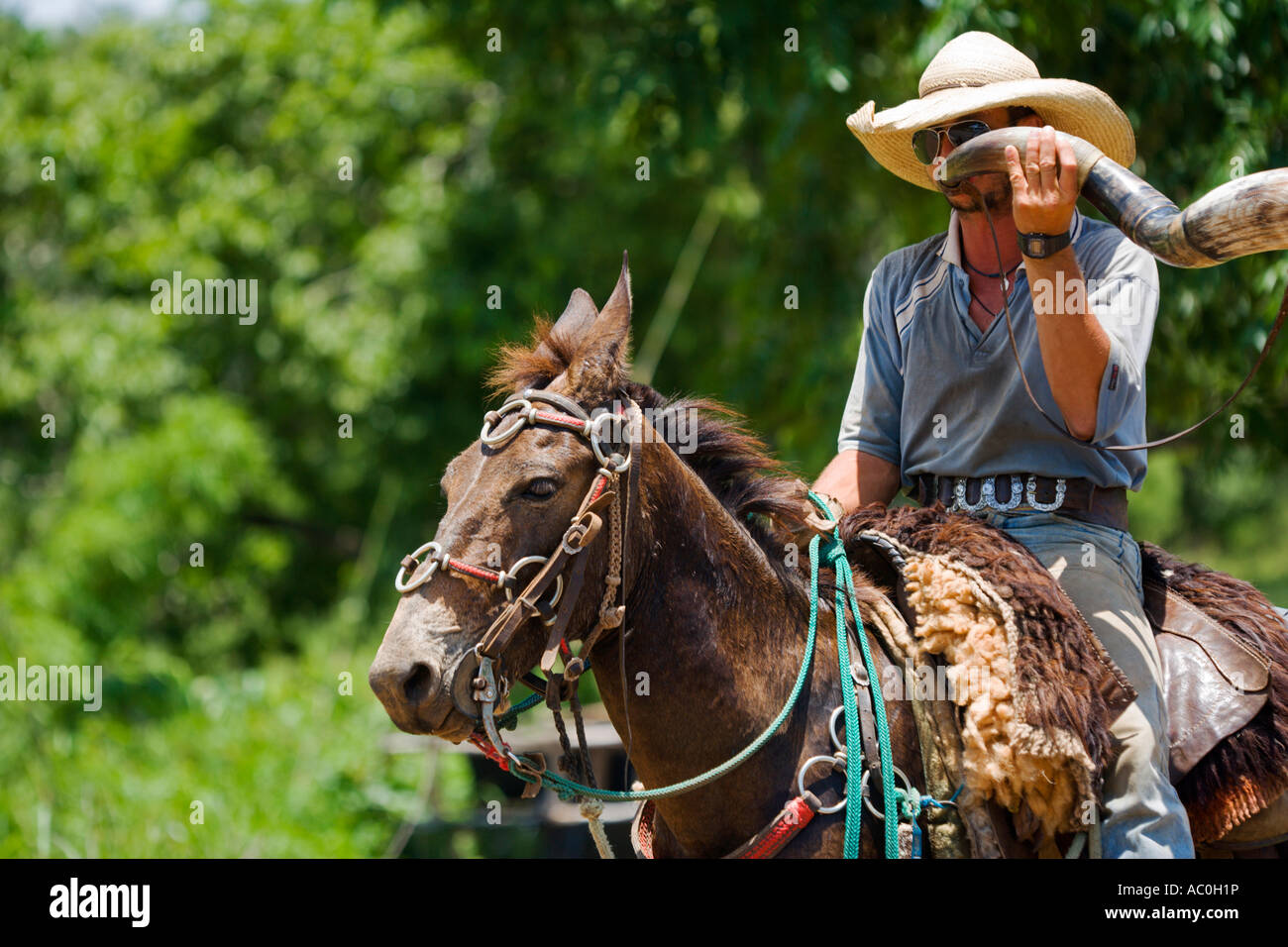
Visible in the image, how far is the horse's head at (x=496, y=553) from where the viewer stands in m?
2.36

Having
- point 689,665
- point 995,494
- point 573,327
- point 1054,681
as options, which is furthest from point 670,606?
point 995,494

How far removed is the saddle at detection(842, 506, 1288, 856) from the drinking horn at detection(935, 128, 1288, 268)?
79 centimetres

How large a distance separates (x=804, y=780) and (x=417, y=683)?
3.01 ft

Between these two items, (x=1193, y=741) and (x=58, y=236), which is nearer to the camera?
(x=1193, y=741)

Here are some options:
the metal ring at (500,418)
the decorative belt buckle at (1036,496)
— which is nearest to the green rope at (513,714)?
the metal ring at (500,418)

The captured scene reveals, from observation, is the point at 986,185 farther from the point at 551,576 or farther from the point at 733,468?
the point at 551,576

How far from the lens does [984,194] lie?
9.76 ft

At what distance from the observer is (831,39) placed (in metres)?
6.33

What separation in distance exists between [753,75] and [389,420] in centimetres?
625

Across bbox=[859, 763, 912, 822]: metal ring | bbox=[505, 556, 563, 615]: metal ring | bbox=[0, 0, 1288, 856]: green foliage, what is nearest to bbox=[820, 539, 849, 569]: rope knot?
bbox=[859, 763, 912, 822]: metal ring
